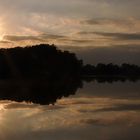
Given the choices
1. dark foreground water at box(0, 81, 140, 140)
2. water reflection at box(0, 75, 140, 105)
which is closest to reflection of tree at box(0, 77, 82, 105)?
water reflection at box(0, 75, 140, 105)

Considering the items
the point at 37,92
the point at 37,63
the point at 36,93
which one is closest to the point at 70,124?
the point at 36,93

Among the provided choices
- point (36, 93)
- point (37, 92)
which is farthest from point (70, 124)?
point (37, 92)

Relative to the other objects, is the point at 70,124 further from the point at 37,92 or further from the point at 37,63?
the point at 37,63

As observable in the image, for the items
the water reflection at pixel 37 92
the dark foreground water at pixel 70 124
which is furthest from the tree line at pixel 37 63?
the dark foreground water at pixel 70 124

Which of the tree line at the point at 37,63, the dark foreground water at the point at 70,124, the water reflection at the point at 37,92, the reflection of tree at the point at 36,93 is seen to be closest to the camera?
the dark foreground water at the point at 70,124

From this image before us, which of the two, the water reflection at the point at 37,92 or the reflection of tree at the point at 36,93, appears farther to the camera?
the water reflection at the point at 37,92

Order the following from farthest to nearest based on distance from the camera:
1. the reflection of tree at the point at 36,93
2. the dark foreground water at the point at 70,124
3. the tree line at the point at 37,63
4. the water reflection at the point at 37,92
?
the tree line at the point at 37,63 < the water reflection at the point at 37,92 < the reflection of tree at the point at 36,93 < the dark foreground water at the point at 70,124

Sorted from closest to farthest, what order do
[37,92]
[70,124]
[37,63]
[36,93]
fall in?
[70,124] → [36,93] → [37,92] → [37,63]

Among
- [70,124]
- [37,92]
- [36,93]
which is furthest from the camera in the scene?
[37,92]

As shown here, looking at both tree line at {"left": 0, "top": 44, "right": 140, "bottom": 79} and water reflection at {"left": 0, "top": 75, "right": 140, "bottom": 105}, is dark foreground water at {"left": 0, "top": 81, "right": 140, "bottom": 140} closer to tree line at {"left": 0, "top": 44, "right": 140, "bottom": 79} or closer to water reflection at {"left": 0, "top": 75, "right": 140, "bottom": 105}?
water reflection at {"left": 0, "top": 75, "right": 140, "bottom": 105}

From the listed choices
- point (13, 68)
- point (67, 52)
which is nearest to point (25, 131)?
point (13, 68)

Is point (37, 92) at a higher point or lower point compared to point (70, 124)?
lower

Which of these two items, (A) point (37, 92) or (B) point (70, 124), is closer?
(B) point (70, 124)

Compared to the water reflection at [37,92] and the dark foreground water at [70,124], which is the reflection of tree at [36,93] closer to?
the water reflection at [37,92]
